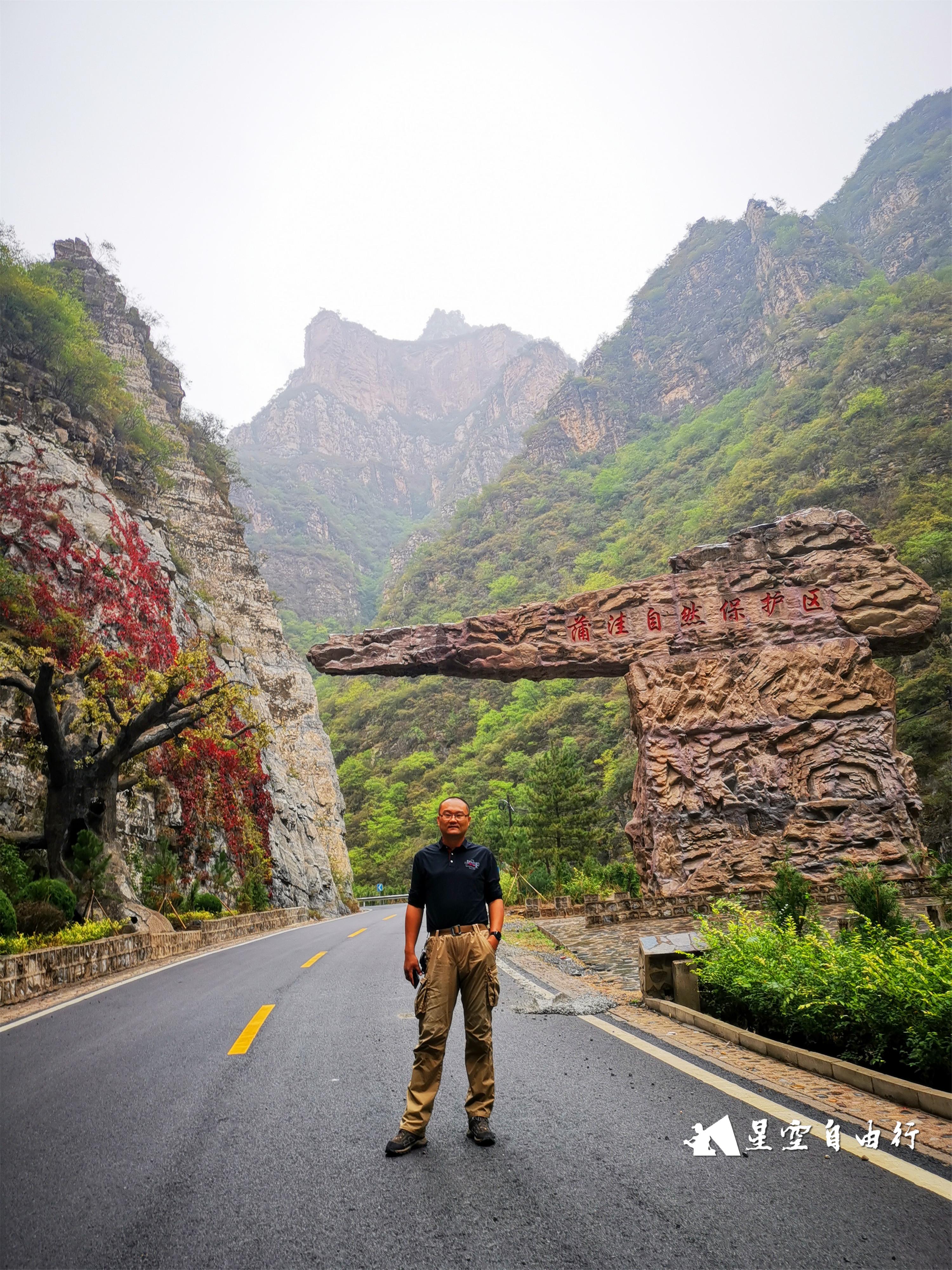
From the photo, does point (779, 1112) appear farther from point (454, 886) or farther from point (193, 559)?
→ point (193, 559)

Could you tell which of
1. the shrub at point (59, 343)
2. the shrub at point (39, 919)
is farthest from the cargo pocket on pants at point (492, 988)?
the shrub at point (59, 343)

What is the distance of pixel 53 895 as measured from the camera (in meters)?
12.0

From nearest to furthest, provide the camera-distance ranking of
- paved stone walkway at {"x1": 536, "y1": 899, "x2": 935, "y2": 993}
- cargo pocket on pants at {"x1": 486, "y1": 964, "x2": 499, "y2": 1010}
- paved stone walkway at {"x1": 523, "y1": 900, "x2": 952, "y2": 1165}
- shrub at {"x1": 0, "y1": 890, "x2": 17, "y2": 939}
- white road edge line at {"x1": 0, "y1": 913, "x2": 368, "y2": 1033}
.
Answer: paved stone walkway at {"x1": 523, "y1": 900, "x2": 952, "y2": 1165}
cargo pocket on pants at {"x1": 486, "y1": 964, "x2": 499, "y2": 1010}
white road edge line at {"x1": 0, "y1": 913, "x2": 368, "y2": 1033}
paved stone walkway at {"x1": 536, "y1": 899, "x2": 935, "y2": 993}
shrub at {"x1": 0, "y1": 890, "x2": 17, "y2": 939}

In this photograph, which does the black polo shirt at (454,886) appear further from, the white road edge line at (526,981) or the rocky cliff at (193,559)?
the rocky cliff at (193,559)

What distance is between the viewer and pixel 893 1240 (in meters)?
2.44

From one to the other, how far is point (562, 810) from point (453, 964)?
2247 centimetres

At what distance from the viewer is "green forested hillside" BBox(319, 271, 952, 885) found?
33812 millimetres

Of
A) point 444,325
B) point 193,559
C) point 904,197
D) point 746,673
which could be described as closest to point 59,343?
point 193,559

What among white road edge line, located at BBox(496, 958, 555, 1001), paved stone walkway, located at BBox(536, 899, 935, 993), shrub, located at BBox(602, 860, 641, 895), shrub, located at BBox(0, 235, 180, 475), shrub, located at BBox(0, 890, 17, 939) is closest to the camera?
white road edge line, located at BBox(496, 958, 555, 1001)

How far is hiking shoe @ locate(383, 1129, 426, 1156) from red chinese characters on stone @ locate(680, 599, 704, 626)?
15118 mm

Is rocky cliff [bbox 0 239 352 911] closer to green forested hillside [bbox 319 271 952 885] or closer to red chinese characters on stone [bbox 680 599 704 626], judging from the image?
green forested hillside [bbox 319 271 952 885]

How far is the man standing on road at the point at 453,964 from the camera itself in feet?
11.2

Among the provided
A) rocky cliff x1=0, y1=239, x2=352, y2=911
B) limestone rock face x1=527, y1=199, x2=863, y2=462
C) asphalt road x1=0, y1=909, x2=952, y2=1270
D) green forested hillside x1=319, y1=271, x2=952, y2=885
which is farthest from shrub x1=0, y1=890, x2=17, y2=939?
limestone rock face x1=527, y1=199, x2=863, y2=462

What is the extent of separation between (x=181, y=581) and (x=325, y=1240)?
98.8ft
